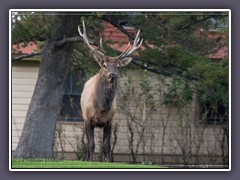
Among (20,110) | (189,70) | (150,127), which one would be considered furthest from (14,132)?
(189,70)

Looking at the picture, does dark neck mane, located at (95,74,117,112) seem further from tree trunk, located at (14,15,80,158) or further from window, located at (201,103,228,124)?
window, located at (201,103,228,124)

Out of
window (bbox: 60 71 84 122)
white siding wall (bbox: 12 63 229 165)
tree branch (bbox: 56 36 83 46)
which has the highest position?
tree branch (bbox: 56 36 83 46)

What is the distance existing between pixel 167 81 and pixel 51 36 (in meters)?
4.74

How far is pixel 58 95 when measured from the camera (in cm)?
2022

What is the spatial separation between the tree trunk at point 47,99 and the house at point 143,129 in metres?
2.68

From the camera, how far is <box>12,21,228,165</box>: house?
23.0 m

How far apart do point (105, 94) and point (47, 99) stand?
3.56 m

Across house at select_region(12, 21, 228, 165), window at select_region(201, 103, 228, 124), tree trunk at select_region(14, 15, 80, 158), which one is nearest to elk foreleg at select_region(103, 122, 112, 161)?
tree trunk at select_region(14, 15, 80, 158)

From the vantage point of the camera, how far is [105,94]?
1677cm

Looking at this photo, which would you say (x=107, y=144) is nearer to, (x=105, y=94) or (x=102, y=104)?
(x=102, y=104)

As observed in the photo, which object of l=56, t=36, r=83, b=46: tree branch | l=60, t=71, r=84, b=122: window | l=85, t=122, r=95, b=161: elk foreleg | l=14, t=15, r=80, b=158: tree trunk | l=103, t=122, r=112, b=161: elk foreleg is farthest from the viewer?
l=60, t=71, r=84, b=122: window
